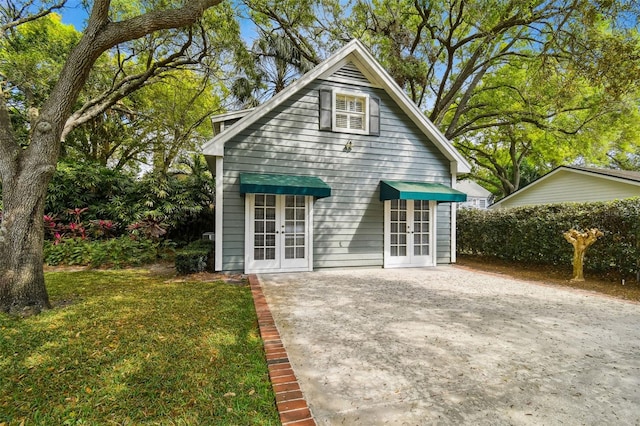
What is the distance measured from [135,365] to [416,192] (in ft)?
22.8

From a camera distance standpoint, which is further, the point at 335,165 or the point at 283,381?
the point at 335,165

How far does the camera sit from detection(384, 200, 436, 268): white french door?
8.66 m

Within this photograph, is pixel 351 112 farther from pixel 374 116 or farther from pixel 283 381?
pixel 283 381

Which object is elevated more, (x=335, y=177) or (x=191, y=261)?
(x=335, y=177)

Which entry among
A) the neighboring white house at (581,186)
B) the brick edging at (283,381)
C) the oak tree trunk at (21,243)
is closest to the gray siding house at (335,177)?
the oak tree trunk at (21,243)

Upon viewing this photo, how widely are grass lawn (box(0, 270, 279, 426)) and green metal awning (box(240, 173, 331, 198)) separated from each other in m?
2.81

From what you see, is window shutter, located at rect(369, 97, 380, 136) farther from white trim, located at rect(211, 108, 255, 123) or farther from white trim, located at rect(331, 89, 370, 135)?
white trim, located at rect(211, 108, 255, 123)

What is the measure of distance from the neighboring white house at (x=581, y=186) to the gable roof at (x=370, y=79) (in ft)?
20.7

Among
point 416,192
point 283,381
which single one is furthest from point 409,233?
point 283,381

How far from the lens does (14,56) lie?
433 inches

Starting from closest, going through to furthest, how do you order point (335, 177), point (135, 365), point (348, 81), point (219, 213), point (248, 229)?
point (135, 365) → point (219, 213) → point (248, 229) → point (335, 177) → point (348, 81)

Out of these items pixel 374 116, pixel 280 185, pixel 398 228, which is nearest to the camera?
pixel 280 185

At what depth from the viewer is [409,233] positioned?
8859 mm

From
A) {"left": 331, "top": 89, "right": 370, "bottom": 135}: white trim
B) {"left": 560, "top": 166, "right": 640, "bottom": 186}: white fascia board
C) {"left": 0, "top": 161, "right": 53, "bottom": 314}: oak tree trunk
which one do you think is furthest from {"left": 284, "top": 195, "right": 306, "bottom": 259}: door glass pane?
{"left": 560, "top": 166, "right": 640, "bottom": 186}: white fascia board
